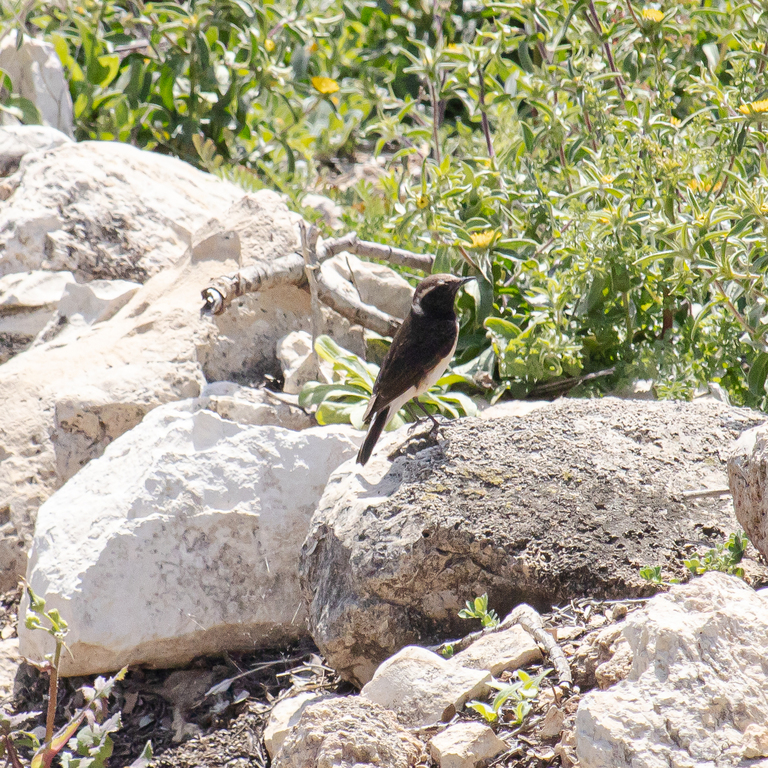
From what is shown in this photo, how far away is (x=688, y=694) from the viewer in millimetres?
2062

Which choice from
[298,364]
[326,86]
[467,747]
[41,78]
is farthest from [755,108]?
[41,78]

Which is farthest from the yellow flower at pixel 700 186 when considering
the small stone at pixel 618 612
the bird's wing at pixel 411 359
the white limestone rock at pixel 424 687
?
the white limestone rock at pixel 424 687

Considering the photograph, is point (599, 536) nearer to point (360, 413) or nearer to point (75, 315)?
point (360, 413)

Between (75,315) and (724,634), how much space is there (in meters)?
4.64

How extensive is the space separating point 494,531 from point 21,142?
555 cm

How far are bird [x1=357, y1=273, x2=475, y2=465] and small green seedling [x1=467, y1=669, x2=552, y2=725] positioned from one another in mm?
1565

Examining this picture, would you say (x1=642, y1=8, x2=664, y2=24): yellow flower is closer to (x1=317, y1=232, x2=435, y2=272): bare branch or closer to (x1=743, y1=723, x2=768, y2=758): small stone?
(x1=317, y1=232, x2=435, y2=272): bare branch

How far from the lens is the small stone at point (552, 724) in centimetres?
243

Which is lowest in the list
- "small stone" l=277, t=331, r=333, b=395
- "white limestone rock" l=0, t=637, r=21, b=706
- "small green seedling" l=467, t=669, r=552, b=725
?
"white limestone rock" l=0, t=637, r=21, b=706

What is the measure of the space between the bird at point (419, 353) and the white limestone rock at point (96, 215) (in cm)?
239

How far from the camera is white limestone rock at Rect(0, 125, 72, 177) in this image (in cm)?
693

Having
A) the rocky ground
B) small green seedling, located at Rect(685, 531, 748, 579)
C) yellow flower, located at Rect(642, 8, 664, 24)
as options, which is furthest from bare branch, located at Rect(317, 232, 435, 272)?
small green seedling, located at Rect(685, 531, 748, 579)

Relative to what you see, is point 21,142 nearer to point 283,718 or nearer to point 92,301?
point 92,301

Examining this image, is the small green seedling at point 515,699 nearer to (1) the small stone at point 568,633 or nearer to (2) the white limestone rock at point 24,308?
(1) the small stone at point 568,633
